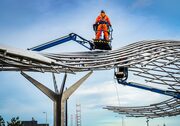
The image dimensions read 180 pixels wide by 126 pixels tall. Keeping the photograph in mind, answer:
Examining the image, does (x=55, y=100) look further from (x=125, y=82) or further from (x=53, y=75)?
(x=125, y=82)

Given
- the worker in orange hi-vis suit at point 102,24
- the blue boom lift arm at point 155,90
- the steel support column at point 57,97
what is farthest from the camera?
the blue boom lift arm at point 155,90

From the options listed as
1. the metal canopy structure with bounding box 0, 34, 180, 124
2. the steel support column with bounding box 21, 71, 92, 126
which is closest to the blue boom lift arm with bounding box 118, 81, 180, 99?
the metal canopy structure with bounding box 0, 34, 180, 124

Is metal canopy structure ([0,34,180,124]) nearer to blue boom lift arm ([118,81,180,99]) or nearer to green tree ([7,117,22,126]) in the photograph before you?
blue boom lift arm ([118,81,180,99])

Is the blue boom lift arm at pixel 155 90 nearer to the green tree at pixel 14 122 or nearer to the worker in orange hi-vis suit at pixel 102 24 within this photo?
the worker in orange hi-vis suit at pixel 102 24

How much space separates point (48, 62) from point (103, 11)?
85.4ft

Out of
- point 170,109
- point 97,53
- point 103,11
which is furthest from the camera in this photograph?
point 170,109

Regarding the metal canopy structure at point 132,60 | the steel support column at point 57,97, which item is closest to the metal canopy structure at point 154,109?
the metal canopy structure at point 132,60

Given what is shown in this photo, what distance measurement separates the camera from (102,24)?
181 ft

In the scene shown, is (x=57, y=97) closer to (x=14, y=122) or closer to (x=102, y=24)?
(x=102, y=24)

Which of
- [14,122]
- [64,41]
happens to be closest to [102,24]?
[64,41]

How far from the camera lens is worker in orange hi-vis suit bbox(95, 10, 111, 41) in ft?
180

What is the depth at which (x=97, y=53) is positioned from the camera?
5200cm

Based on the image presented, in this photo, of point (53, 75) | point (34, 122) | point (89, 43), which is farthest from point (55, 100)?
point (34, 122)

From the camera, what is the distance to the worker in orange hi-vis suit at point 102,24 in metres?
54.9
